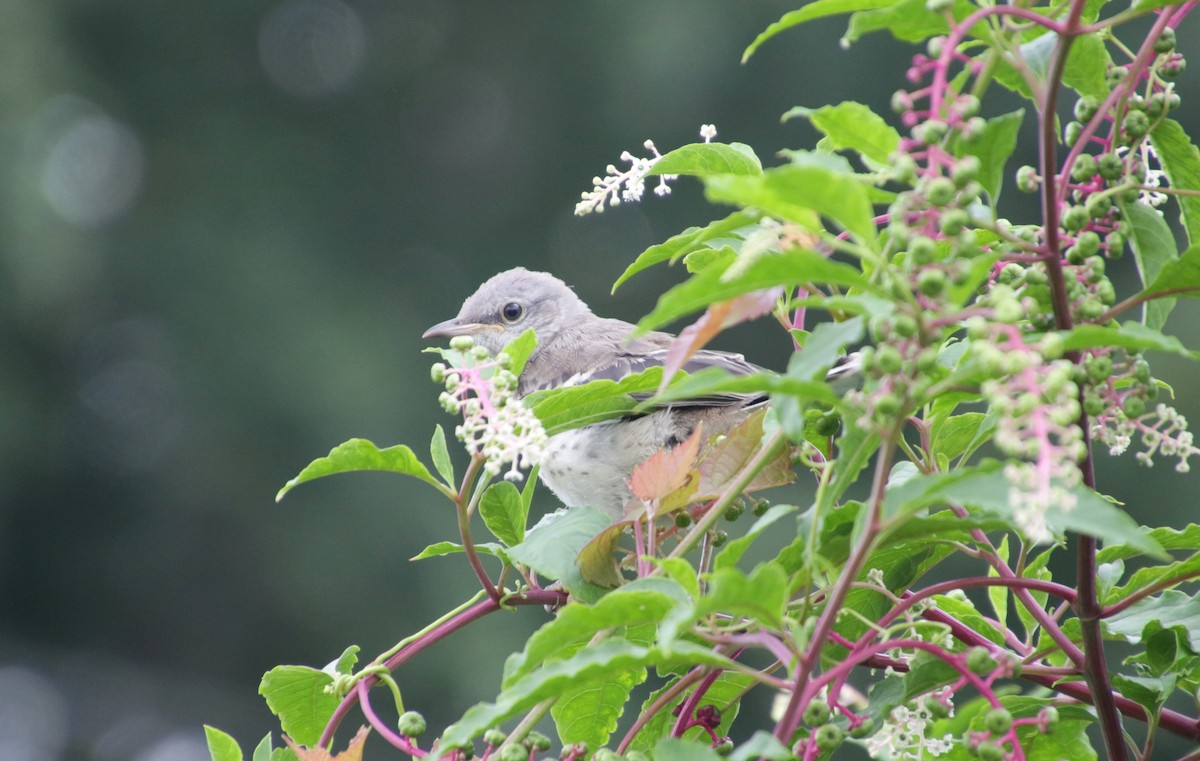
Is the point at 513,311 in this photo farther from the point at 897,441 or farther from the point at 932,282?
the point at 932,282

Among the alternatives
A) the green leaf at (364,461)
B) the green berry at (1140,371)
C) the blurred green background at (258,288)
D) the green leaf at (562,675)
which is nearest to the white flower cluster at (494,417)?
the green leaf at (364,461)

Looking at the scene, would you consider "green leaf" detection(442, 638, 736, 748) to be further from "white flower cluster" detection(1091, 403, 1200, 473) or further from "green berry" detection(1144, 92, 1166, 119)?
"green berry" detection(1144, 92, 1166, 119)

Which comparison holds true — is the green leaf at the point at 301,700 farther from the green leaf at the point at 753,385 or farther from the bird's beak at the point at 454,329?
the bird's beak at the point at 454,329

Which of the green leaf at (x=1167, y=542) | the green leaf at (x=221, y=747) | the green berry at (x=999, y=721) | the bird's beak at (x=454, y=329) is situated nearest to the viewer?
the green berry at (x=999, y=721)

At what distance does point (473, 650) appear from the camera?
10.5m

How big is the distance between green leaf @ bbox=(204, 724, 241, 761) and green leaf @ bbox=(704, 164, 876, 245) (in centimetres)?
95

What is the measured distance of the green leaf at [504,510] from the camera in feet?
5.74

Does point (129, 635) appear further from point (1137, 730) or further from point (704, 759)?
point (704, 759)

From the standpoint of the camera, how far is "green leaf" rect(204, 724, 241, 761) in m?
1.52

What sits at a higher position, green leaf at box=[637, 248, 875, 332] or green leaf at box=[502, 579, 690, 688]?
green leaf at box=[637, 248, 875, 332]

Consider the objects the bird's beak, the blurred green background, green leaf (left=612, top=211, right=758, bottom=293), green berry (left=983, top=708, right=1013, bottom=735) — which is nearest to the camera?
green berry (left=983, top=708, right=1013, bottom=735)

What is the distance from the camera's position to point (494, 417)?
1.30m

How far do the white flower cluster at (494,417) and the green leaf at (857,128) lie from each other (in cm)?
40

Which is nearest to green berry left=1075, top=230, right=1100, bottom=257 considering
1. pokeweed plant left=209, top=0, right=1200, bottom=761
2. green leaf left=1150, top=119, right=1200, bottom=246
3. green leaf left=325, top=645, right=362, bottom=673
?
Result: pokeweed plant left=209, top=0, right=1200, bottom=761
